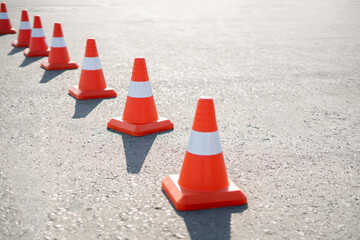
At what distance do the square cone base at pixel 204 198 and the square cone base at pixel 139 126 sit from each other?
A: 4.49 ft

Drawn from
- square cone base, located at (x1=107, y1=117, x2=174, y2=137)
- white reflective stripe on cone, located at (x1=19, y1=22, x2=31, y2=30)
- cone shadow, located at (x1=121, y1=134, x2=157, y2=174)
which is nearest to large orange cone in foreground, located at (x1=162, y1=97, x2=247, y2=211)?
cone shadow, located at (x1=121, y1=134, x2=157, y2=174)

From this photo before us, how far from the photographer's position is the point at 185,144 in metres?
4.31

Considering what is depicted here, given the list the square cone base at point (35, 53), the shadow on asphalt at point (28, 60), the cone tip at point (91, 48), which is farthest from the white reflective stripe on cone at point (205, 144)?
the square cone base at point (35, 53)

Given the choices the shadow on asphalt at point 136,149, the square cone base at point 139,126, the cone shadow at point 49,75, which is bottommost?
the cone shadow at point 49,75

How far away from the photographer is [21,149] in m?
4.09

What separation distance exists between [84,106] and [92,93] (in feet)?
1.14

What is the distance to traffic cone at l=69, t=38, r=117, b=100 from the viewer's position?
5723mm

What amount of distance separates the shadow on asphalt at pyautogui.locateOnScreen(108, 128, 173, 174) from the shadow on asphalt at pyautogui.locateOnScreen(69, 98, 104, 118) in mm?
637

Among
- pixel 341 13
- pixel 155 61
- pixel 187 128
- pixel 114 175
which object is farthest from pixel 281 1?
pixel 114 175

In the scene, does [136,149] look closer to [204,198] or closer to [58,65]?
[204,198]

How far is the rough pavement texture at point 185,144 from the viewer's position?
2.92 m

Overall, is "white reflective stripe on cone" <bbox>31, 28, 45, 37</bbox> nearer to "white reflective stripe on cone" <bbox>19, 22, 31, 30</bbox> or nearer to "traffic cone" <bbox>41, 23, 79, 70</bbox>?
"traffic cone" <bbox>41, 23, 79, 70</bbox>

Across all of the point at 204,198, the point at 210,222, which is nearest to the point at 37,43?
the point at 204,198

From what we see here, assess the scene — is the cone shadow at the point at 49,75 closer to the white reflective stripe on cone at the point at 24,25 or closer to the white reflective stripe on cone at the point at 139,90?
the white reflective stripe on cone at the point at 139,90
